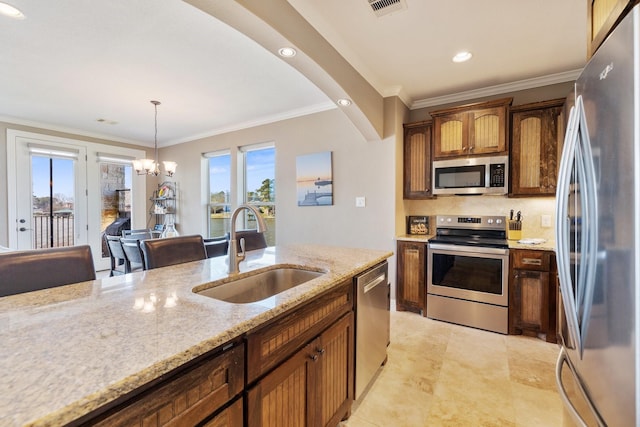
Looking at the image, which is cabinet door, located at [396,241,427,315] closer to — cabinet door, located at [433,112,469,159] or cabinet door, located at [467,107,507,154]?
cabinet door, located at [433,112,469,159]

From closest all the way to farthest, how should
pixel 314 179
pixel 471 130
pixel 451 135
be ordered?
pixel 471 130 → pixel 451 135 → pixel 314 179

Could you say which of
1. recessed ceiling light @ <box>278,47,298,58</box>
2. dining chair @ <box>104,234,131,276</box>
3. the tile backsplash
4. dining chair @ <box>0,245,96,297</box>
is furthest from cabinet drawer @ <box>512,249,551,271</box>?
dining chair @ <box>104,234,131,276</box>

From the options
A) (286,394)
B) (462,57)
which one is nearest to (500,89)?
(462,57)

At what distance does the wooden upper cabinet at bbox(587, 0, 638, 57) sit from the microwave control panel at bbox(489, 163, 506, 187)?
77.2 inches

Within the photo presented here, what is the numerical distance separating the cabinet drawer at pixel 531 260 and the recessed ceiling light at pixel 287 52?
2.60 m

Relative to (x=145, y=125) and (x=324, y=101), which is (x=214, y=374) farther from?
(x=145, y=125)

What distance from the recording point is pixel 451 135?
319 centimetres

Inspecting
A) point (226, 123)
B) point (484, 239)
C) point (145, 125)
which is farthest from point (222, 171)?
point (484, 239)

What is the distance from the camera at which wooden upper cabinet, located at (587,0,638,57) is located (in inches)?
32.2

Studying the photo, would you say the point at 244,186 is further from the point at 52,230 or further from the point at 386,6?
the point at 386,6

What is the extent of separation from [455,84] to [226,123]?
3.34 m

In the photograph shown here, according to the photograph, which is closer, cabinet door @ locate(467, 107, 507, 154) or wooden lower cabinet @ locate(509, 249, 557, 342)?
wooden lower cabinet @ locate(509, 249, 557, 342)

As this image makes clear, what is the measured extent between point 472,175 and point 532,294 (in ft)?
4.22

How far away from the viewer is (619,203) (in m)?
0.72
